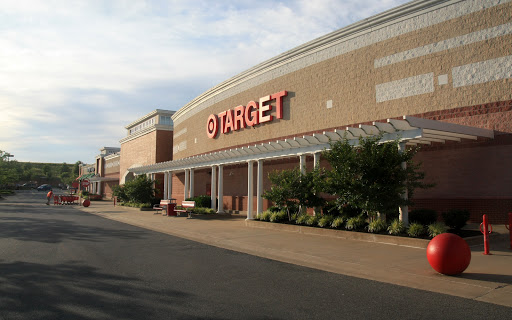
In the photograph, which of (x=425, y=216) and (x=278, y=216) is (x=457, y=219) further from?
(x=278, y=216)

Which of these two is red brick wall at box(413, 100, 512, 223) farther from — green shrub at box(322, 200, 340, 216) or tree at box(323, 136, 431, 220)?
green shrub at box(322, 200, 340, 216)

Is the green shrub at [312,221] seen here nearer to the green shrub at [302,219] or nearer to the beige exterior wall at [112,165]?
the green shrub at [302,219]

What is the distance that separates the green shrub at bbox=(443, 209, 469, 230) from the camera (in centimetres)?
1344

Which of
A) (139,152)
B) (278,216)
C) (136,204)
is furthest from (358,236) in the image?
(139,152)

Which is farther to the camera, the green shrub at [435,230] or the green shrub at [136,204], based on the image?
the green shrub at [136,204]

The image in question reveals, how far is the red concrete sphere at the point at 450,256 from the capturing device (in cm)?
773

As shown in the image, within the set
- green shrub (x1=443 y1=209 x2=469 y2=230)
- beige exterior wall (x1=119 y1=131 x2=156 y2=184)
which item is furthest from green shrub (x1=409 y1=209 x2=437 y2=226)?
beige exterior wall (x1=119 y1=131 x2=156 y2=184)

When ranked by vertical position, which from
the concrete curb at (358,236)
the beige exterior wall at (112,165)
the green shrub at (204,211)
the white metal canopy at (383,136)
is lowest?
the concrete curb at (358,236)

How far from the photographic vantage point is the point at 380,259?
9.82 metres

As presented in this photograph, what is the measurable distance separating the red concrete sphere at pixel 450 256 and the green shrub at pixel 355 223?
6005 mm

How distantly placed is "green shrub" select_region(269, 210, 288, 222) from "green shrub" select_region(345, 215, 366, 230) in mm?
4324

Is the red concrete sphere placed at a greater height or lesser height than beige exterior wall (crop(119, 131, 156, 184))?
lesser

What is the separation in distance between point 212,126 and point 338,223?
794 inches

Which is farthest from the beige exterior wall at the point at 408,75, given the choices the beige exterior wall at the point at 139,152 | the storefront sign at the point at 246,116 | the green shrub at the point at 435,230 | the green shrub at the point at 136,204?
the beige exterior wall at the point at 139,152
